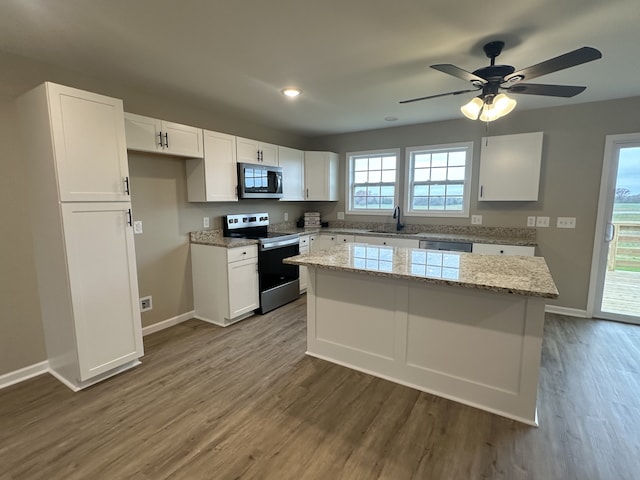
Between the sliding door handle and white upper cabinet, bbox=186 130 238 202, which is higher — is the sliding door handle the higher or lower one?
the lower one

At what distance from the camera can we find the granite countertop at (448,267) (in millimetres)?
1761

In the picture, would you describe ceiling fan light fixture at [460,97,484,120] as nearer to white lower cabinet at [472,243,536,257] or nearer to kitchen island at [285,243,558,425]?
kitchen island at [285,243,558,425]

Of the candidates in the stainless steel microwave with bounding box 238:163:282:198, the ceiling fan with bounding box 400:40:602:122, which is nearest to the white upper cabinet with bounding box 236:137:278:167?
the stainless steel microwave with bounding box 238:163:282:198

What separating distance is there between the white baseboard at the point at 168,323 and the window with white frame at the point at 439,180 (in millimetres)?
3296

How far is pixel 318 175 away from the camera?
4.95 meters

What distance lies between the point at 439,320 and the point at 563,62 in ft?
5.52

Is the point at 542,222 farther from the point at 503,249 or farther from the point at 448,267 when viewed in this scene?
the point at 448,267

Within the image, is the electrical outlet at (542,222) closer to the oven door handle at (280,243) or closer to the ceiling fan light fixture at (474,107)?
the ceiling fan light fixture at (474,107)

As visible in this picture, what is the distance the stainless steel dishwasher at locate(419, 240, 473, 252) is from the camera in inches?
149

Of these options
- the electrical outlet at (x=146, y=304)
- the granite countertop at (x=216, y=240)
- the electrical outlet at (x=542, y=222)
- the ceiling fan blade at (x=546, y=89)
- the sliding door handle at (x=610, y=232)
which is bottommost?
the electrical outlet at (x=146, y=304)

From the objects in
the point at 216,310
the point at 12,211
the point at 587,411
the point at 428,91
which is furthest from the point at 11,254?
the point at 587,411

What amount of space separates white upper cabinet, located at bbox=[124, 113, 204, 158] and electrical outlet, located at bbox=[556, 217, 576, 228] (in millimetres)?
4174

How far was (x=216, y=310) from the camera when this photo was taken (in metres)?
3.45

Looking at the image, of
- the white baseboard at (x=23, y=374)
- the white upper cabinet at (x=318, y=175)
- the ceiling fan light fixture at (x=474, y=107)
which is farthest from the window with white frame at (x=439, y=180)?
the white baseboard at (x=23, y=374)
